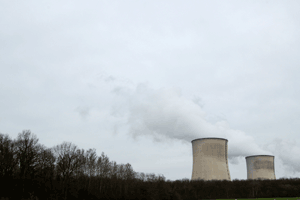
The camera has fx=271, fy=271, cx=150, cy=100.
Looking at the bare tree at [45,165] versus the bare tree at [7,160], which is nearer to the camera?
the bare tree at [7,160]

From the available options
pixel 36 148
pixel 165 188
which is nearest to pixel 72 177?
pixel 36 148

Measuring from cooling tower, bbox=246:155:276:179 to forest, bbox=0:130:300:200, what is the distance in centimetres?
213

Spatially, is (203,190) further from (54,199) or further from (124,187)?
(54,199)

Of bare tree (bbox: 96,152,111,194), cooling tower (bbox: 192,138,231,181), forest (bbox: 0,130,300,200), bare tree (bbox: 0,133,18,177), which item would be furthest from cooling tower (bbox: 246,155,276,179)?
bare tree (bbox: 0,133,18,177)

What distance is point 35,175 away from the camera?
28078 millimetres

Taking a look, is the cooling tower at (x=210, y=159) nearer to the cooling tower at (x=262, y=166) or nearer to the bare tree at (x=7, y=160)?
the cooling tower at (x=262, y=166)

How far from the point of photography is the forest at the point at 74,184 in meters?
26.9

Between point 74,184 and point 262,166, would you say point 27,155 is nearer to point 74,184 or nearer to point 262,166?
point 74,184

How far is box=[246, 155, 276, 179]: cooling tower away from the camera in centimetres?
3245

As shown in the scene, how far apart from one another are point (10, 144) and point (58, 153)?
18.9 feet

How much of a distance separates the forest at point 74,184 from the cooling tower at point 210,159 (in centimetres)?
569

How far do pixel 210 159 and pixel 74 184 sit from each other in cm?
1525

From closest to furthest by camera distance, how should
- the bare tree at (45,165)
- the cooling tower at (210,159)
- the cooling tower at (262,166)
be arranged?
the cooling tower at (210,159)
the bare tree at (45,165)
the cooling tower at (262,166)

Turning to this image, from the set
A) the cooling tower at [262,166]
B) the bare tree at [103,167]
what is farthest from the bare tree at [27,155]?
the cooling tower at [262,166]
